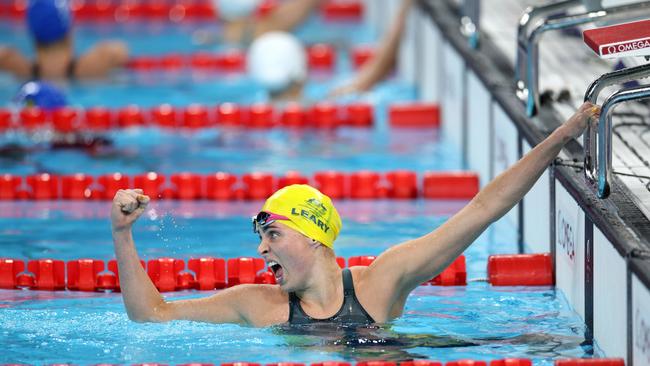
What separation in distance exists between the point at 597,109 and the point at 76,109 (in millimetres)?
5075

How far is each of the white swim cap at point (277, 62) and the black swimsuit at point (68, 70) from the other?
1903mm

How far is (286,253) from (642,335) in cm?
105

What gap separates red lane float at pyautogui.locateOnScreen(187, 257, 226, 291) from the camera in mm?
5023

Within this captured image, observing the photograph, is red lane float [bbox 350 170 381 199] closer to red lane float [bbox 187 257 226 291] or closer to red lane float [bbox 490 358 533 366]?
red lane float [bbox 187 257 226 291]

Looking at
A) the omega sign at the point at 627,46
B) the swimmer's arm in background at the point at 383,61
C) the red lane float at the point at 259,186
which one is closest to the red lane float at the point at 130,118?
the swimmer's arm in background at the point at 383,61

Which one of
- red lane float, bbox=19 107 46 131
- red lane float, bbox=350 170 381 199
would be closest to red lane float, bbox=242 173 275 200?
red lane float, bbox=350 170 381 199

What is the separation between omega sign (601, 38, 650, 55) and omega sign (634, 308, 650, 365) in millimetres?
930

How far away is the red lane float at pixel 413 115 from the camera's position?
841 cm

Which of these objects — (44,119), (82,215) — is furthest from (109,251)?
(44,119)

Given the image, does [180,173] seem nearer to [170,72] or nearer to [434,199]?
[434,199]

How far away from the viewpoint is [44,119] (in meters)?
8.31

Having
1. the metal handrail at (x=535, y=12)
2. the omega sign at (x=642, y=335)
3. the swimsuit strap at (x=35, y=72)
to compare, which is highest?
the swimsuit strap at (x=35, y=72)

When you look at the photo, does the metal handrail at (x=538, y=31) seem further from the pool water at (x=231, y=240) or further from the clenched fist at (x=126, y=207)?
the clenched fist at (x=126, y=207)

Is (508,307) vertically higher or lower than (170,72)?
lower
